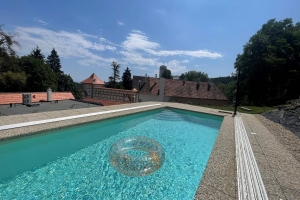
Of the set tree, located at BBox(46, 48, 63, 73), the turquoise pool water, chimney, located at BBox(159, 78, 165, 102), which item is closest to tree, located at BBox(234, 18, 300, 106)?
chimney, located at BBox(159, 78, 165, 102)

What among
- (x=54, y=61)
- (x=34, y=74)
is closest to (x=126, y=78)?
(x=54, y=61)

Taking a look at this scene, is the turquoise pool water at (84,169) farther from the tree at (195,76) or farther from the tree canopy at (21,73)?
the tree at (195,76)

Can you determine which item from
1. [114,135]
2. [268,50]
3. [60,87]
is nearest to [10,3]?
[114,135]

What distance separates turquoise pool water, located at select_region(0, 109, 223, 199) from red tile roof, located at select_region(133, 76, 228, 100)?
20.5 metres

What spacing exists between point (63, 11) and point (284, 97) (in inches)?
872

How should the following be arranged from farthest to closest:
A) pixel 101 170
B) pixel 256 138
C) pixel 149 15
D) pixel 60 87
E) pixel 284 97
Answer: pixel 60 87, pixel 284 97, pixel 149 15, pixel 256 138, pixel 101 170

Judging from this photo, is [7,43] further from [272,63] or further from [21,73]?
[272,63]

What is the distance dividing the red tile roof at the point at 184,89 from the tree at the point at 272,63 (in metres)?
5.93

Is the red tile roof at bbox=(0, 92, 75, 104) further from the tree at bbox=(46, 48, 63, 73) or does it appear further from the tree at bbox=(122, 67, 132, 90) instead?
the tree at bbox=(46, 48, 63, 73)

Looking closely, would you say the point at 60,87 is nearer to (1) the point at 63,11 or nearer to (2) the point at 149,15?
(1) the point at 63,11

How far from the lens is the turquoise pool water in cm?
298

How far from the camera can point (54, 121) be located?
630 cm

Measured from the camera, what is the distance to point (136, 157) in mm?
3217

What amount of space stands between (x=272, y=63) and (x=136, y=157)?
65.7 feet
